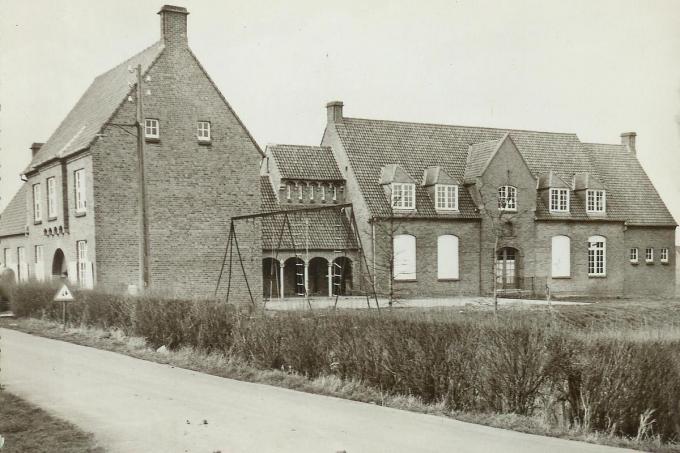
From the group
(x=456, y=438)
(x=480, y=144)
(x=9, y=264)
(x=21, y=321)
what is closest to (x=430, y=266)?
(x=480, y=144)

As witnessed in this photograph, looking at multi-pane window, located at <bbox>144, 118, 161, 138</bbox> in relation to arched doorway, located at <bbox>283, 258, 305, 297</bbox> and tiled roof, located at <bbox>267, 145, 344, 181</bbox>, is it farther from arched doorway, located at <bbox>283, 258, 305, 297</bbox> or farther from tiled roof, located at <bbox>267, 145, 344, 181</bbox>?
arched doorway, located at <bbox>283, 258, 305, 297</bbox>

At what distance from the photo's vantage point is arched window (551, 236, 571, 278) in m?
42.4

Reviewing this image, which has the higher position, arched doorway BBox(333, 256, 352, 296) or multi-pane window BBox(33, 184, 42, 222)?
multi-pane window BBox(33, 184, 42, 222)

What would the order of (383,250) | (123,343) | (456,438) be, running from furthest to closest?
(383,250)
(123,343)
(456,438)

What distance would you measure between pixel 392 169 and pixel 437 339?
27871 mm

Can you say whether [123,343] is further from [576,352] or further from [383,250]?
[383,250]

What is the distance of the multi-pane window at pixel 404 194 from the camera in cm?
3900

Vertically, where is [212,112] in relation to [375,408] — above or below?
above

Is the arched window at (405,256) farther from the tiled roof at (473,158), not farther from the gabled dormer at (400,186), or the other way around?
the gabled dormer at (400,186)

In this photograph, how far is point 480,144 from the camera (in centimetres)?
4347

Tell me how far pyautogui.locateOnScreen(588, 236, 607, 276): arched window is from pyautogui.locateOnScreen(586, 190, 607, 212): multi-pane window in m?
1.79

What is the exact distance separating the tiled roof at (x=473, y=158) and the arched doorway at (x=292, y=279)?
509 centimetres

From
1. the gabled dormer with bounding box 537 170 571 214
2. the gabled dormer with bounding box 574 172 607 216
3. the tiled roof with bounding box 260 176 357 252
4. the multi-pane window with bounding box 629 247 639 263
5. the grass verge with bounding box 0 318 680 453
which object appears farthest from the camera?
the multi-pane window with bounding box 629 247 639 263

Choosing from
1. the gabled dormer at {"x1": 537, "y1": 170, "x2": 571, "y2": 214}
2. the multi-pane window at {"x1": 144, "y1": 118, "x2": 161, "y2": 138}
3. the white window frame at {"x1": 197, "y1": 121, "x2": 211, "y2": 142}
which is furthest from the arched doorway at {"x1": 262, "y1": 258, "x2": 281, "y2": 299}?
the gabled dormer at {"x1": 537, "y1": 170, "x2": 571, "y2": 214}
